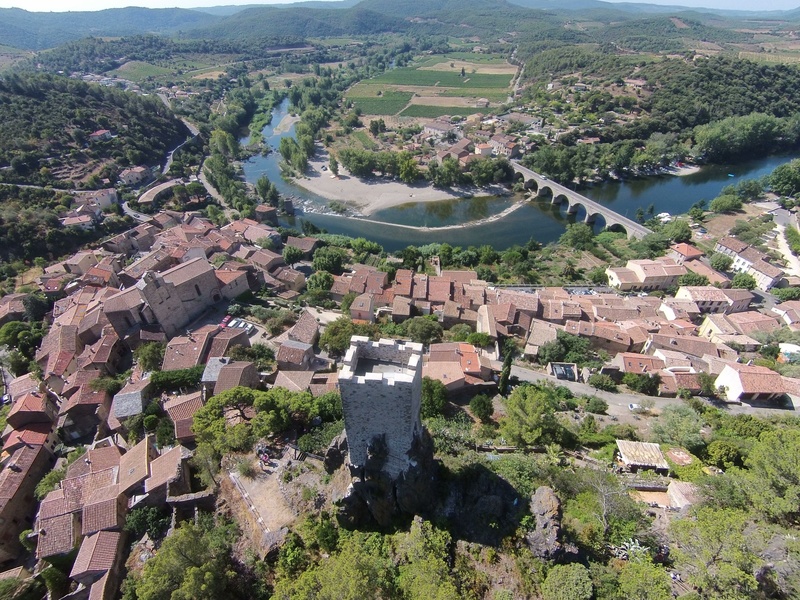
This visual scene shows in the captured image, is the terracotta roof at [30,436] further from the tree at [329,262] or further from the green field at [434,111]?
the green field at [434,111]

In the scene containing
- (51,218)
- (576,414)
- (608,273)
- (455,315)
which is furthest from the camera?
(51,218)

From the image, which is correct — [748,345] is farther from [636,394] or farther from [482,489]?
[482,489]

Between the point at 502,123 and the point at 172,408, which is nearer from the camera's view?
the point at 172,408

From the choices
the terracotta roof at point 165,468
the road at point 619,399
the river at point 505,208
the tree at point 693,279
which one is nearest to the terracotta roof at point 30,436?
the terracotta roof at point 165,468

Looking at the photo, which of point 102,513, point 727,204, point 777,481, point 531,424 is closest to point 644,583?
point 777,481

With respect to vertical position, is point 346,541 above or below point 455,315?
above

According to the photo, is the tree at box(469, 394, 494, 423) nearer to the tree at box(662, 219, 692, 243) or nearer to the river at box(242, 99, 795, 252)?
the river at box(242, 99, 795, 252)

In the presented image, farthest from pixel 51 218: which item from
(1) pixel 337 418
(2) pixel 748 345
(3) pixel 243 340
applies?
(2) pixel 748 345
